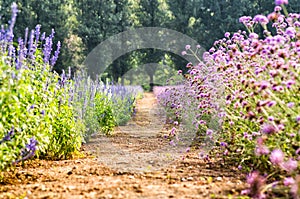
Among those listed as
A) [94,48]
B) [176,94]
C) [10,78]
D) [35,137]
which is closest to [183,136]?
[176,94]

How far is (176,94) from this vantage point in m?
8.39

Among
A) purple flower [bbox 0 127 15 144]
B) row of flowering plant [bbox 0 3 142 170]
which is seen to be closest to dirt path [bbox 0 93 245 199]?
row of flowering plant [bbox 0 3 142 170]

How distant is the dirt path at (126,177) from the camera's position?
3221 millimetres

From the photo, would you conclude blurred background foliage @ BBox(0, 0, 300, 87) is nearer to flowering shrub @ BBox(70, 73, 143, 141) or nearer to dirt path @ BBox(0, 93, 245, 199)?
flowering shrub @ BBox(70, 73, 143, 141)

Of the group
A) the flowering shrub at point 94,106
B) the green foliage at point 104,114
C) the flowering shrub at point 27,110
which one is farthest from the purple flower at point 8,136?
the green foliage at point 104,114

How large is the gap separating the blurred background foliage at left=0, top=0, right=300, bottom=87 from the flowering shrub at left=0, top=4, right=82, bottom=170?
2321 cm

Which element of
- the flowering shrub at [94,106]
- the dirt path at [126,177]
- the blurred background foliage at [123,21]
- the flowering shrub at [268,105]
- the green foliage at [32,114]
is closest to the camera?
the flowering shrub at [268,105]

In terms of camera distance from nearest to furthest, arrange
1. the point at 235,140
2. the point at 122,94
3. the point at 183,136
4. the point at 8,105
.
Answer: the point at 8,105 → the point at 235,140 → the point at 183,136 → the point at 122,94

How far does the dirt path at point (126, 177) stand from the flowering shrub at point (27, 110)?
0.79ft

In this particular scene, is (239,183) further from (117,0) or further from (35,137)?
(117,0)

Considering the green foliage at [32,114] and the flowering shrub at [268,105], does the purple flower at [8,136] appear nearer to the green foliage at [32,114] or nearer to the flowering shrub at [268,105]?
the green foliage at [32,114]

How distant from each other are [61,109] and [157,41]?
88.8 feet

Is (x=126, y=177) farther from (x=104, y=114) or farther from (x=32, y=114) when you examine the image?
(x=104, y=114)

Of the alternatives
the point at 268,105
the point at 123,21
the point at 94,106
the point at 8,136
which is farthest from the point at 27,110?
the point at 123,21
